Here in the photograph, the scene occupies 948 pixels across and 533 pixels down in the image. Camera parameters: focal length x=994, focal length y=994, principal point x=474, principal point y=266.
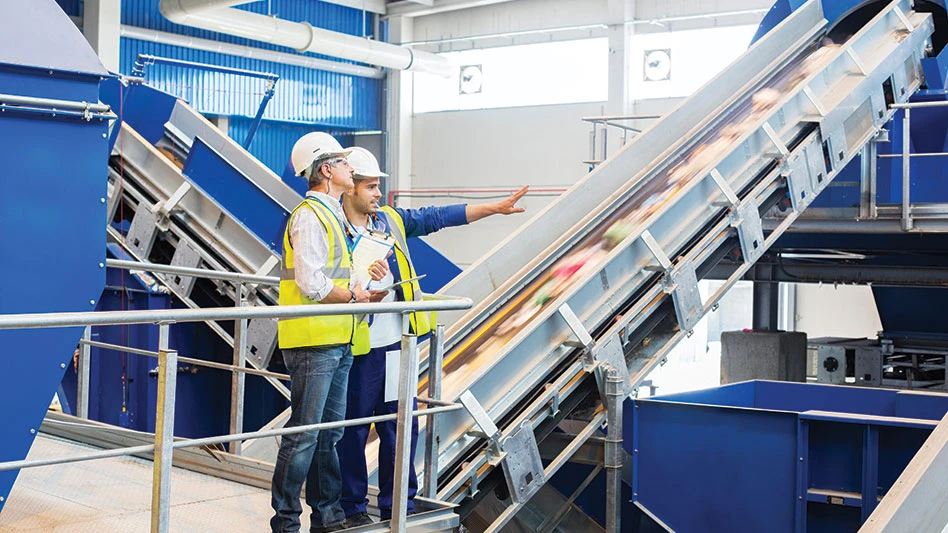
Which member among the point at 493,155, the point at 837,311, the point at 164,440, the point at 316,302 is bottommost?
the point at 837,311

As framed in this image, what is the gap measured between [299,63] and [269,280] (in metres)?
15.3

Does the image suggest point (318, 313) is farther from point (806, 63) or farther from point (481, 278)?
point (806, 63)

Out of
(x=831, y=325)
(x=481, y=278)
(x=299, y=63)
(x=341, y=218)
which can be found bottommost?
(x=831, y=325)

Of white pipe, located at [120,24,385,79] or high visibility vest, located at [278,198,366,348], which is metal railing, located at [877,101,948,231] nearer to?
high visibility vest, located at [278,198,366,348]

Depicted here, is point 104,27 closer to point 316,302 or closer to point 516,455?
point 516,455

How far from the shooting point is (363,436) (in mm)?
4125

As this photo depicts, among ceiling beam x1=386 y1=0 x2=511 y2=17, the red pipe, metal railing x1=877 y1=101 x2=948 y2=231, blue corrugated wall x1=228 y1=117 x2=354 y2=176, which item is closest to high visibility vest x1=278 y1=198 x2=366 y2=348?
metal railing x1=877 y1=101 x2=948 y2=231

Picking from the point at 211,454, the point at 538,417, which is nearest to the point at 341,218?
the point at 211,454

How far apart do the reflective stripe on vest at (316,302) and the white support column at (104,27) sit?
13.2 metres

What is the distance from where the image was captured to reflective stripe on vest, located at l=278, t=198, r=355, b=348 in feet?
12.3

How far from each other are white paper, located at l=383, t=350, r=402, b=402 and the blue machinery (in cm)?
31

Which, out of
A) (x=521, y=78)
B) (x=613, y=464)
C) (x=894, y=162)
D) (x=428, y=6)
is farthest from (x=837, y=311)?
(x=613, y=464)

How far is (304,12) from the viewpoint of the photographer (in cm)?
1980

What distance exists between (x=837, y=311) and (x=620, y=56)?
19.5ft
